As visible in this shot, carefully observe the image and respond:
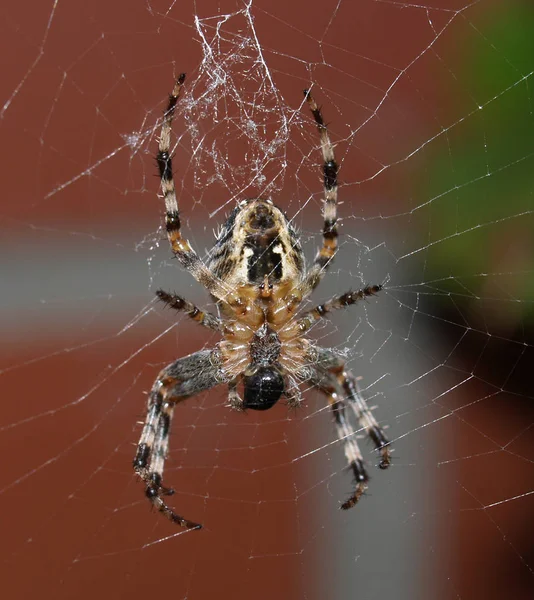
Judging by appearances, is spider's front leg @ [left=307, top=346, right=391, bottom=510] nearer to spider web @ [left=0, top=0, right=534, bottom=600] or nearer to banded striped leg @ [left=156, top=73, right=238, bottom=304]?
spider web @ [left=0, top=0, right=534, bottom=600]

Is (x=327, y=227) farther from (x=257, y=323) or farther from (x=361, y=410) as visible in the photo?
(x=361, y=410)

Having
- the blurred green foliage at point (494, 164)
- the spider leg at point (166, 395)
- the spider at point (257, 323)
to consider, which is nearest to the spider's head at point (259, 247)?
the spider at point (257, 323)

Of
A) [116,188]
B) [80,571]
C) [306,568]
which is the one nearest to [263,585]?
[306,568]

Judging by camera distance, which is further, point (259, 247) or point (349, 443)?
point (349, 443)

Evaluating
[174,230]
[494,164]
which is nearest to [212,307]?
[174,230]

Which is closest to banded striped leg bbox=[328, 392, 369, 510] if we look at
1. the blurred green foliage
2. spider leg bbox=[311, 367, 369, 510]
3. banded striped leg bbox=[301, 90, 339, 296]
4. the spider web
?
spider leg bbox=[311, 367, 369, 510]

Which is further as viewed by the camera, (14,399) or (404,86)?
(14,399)

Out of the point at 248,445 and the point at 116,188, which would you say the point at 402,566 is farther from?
the point at 116,188

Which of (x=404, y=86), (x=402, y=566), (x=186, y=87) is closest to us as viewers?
(x=186, y=87)
